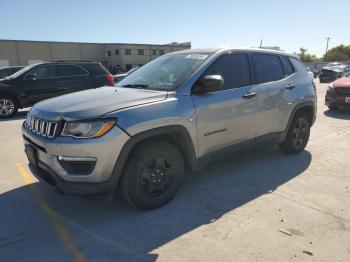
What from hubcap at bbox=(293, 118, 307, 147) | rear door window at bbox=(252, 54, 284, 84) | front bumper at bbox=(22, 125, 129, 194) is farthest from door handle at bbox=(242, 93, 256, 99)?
front bumper at bbox=(22, 125, 129, 194)

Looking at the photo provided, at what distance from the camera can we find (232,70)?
4.35 m

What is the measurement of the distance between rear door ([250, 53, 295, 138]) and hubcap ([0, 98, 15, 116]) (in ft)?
27.5

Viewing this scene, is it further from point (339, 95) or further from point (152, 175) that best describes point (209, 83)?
point (339, 95)

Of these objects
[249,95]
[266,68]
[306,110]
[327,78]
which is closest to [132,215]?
[249,95]

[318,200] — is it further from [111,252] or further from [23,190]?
[23,190]

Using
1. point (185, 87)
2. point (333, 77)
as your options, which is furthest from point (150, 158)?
point (333, 77)

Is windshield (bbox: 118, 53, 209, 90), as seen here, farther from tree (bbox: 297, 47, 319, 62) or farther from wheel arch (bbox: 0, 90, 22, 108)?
tree (bbox: 297, 47, 319, 62)

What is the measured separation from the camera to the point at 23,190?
4.26 meters

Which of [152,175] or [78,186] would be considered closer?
[78,186]

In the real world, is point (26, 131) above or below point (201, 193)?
above

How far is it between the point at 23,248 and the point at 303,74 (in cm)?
479

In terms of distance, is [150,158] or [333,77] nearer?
[150,158]

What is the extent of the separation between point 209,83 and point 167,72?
29.0 inches

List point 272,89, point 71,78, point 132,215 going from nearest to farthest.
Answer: point 132,215
point 272,89
point 71,78
